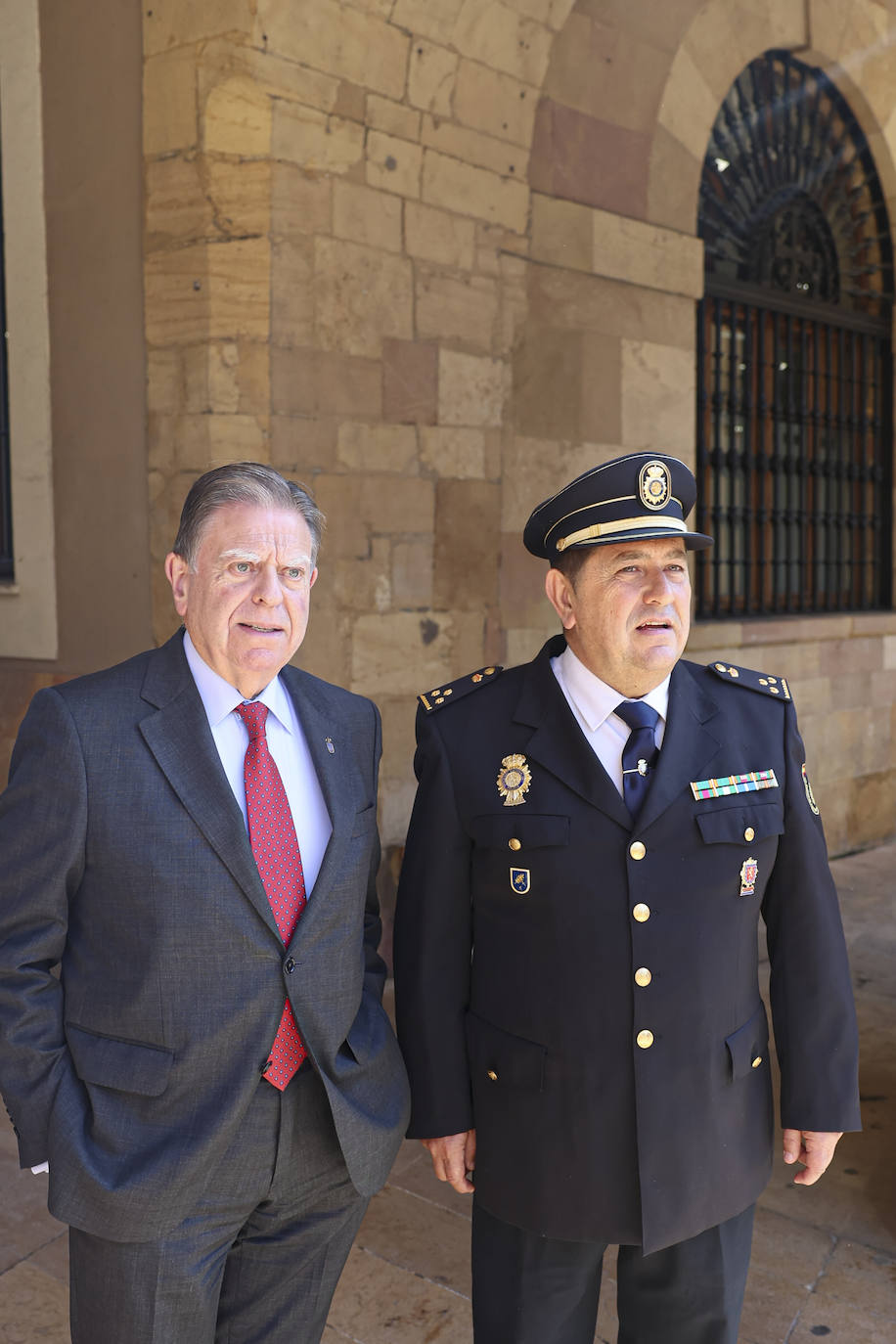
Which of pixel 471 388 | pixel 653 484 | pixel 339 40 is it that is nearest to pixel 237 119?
pixel 339 40

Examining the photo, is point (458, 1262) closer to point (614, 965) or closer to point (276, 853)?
point (614, 965)

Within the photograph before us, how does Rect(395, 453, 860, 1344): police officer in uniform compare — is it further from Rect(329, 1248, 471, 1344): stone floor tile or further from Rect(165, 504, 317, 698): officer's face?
Rect(329, 1248, 471, 1344): stone floor tile

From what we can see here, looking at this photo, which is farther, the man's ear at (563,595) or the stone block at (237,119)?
the stone block at (237,119)

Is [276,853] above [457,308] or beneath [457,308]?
beneath

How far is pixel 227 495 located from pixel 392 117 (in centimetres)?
356

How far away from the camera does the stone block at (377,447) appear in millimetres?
4801

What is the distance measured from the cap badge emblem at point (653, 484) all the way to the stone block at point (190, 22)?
3.13 metres

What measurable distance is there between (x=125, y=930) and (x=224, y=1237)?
51 cm

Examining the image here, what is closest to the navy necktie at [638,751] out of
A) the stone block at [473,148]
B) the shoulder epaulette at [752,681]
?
the shoulder epaulette at [752,681]

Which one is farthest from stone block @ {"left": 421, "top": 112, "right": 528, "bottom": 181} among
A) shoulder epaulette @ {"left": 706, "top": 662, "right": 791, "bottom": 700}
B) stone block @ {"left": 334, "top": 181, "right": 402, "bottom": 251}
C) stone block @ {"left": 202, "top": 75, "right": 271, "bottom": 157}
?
shoulder epaulette @ {"left": 706, "top": 662, "right": 791, "bottom": 700}

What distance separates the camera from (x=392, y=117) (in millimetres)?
4832

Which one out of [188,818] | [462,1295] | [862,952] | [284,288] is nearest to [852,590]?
[862,952]

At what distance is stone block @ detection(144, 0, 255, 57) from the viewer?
170 inches

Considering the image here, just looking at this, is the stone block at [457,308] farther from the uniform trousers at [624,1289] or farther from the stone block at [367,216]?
the uniform trousers at [624,1289]
